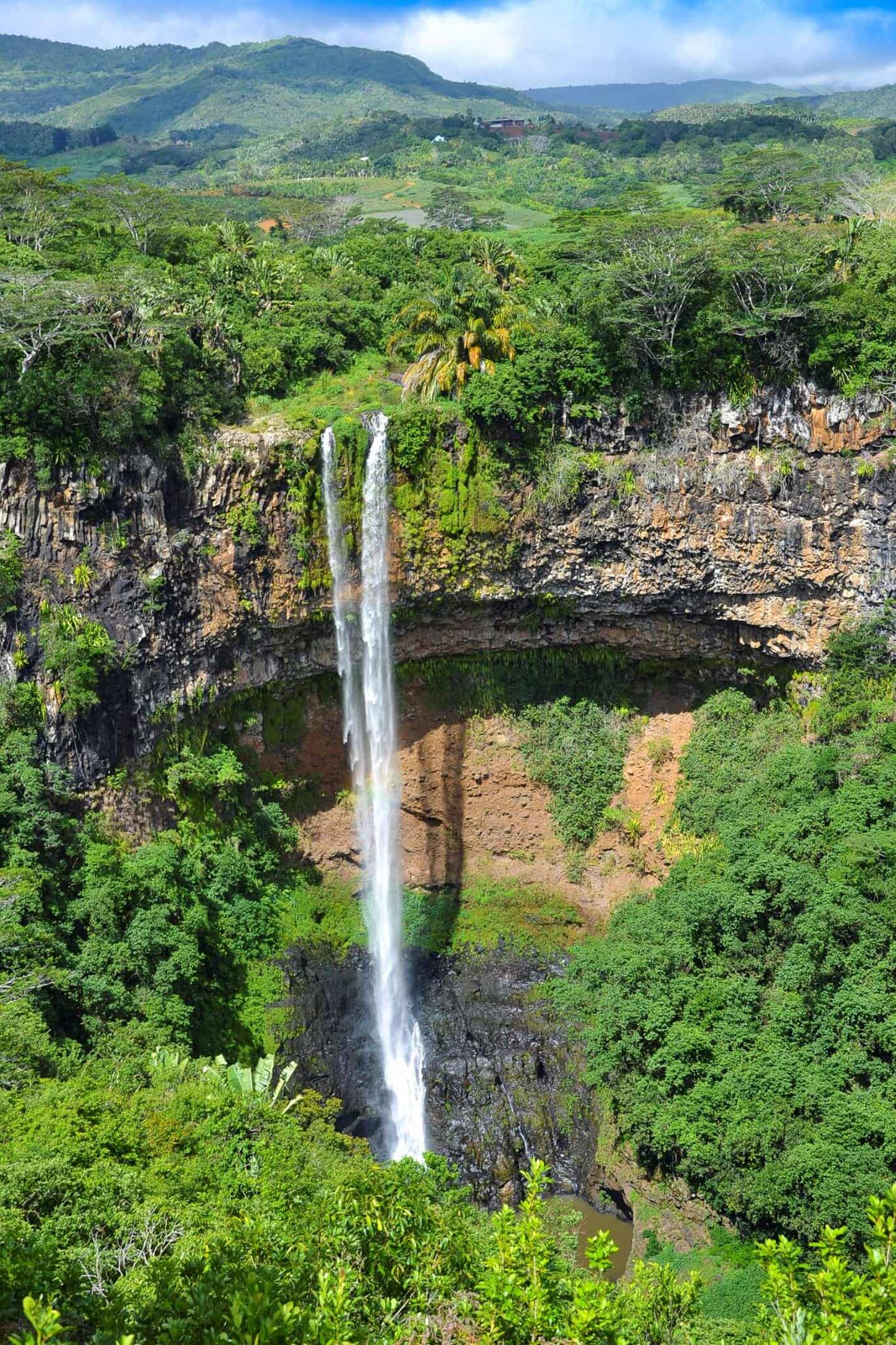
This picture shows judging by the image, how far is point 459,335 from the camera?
2250 cm

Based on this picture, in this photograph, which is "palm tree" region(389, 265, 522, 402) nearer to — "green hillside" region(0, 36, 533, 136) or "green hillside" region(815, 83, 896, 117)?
"green hillside" region(0, 36, 533, 136)

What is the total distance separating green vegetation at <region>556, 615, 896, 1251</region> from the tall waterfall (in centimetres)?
351

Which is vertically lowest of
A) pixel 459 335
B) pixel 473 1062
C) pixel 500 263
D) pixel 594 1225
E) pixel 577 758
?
pixel 594 1225

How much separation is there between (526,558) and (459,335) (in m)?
Result: 4.79

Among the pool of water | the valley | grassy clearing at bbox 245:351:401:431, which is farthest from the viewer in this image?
grassy clearing at bbox 245:351:401:431

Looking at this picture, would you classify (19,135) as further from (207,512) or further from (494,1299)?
(494,1299)

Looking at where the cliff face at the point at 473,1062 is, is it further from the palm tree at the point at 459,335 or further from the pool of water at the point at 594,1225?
the palm tree at the point at 459,335

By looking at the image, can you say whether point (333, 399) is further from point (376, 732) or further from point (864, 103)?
point (864, 103)

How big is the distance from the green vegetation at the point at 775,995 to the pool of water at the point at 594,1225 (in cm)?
123

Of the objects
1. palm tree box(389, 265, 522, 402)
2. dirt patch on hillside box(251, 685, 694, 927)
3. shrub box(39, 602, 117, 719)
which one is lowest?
dirt patch on hillside box(251, 685, 694, 927)

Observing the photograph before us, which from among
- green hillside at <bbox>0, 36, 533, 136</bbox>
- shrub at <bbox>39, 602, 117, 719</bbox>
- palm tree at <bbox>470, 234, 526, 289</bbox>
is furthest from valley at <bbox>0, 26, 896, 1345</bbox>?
green hillside at <bbox>0, 36, 533, 136</bbox>

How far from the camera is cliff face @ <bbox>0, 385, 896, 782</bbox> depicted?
2019 cm

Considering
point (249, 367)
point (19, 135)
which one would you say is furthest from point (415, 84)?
point (249, 367)

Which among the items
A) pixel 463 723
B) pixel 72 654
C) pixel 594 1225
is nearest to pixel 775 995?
pixel 594 1225
